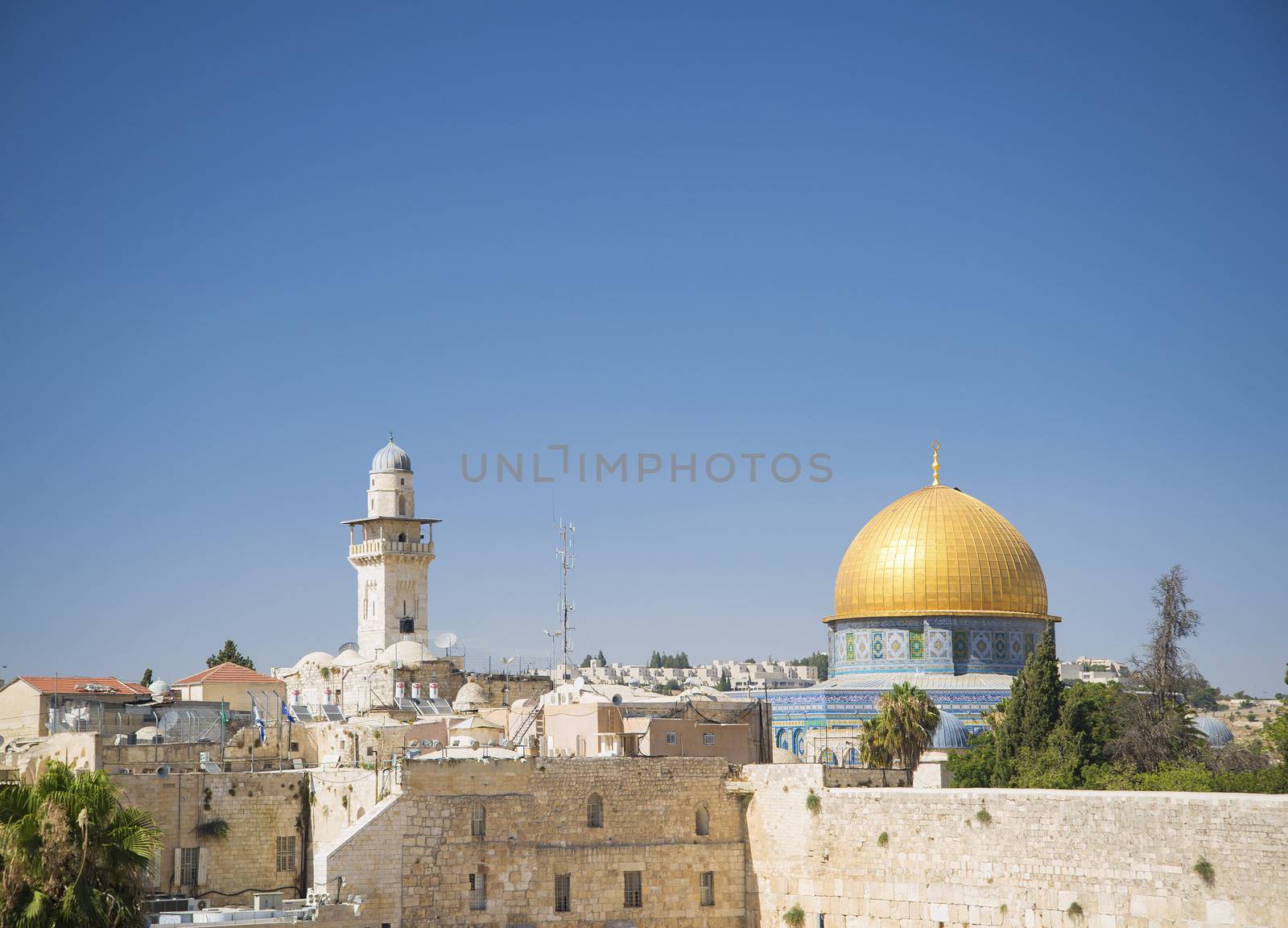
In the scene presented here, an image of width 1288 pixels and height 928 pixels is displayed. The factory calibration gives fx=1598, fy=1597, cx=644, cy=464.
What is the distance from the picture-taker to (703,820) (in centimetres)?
2672

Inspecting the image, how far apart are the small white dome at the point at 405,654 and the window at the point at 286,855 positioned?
17.2m

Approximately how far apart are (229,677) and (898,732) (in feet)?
56.1

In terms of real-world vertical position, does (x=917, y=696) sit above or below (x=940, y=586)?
below

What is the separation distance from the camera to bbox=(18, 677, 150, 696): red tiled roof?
36031mm

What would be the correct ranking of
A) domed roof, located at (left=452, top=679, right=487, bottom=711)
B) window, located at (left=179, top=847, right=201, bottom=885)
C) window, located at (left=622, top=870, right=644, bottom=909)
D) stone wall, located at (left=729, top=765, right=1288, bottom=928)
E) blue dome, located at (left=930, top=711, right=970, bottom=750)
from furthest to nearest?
1. domed roof, located at (left=452, top=679, right=487, bottom=711)
2. blue dome, located at (left=930, top=711, right=970, bottom=750)
3. window, located at (left=179, top=847, right=201, bottom=885)
4. window, located at (left=622, top=870, right=644, bottom=909)
5. stone wall, located at (left=729, top=765, right=1288, bottom=928)

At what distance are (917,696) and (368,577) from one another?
20.7 m

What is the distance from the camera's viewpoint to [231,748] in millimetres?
31047

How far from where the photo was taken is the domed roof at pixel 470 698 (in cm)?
4025

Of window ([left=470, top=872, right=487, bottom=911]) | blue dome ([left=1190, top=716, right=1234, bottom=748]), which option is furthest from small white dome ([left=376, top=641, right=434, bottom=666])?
blue dome ([left=1190, top=716, right=1234, bottom=748])

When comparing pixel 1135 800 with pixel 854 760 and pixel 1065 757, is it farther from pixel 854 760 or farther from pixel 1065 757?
pixel 854 760

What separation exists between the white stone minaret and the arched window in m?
23.3

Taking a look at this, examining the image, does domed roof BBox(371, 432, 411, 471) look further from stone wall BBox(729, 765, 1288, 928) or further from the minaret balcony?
stone wall BBox(729, 765, 1288, 928)

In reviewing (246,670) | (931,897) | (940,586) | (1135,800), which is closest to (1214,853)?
(1135,800)

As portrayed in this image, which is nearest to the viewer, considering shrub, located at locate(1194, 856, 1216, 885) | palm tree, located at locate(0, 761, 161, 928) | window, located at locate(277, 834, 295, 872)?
palm tree, located at locate(0, 761, 161, 928)
